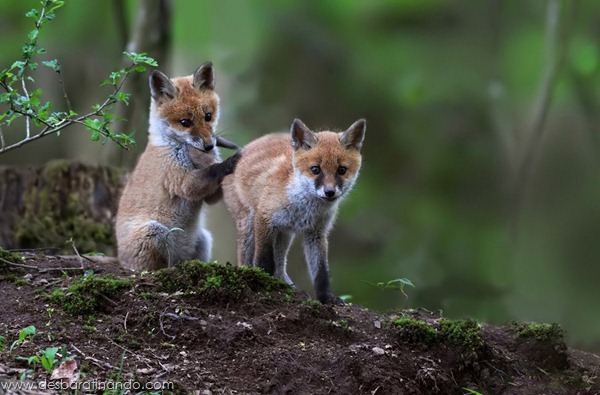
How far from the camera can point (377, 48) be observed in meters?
13.3

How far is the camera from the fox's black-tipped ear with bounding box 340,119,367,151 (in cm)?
696

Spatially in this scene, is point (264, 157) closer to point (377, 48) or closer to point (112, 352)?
point (112, 352)

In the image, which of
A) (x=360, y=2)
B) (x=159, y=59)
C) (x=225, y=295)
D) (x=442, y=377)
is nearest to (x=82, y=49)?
(x=159, y=59)

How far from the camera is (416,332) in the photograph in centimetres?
550

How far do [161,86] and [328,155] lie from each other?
6.93 feet

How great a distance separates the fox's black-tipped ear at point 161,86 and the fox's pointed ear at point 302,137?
1.60 metres

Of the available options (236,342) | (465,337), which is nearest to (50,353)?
(236,342)

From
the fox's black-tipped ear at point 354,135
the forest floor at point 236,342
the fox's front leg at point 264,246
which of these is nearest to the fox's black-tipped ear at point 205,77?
the fox's black-tipped ear at point 354,135

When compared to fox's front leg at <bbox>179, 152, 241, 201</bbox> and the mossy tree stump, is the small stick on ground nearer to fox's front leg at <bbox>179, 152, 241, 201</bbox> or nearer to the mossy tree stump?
fox's front leg at <bbox>179, 152, 241, 201</bbox>

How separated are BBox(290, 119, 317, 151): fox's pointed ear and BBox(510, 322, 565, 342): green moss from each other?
8.07 ft

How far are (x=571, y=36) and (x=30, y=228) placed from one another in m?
8.65

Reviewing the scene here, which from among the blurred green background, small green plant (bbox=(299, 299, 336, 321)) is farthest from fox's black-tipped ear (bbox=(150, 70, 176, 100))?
the blurred green background

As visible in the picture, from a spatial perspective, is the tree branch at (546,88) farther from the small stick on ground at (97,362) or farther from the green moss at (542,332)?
the small stick on ground at (97,362)

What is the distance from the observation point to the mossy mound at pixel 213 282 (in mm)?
5504
